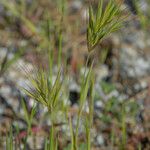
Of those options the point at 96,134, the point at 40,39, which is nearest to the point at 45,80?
the point at 96,134

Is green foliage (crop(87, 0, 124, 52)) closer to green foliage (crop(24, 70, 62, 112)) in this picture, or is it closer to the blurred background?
green foliage (crop(24, 70, 62, 112))

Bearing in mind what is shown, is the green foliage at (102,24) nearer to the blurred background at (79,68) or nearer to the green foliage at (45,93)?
the green foliage at (45,93)

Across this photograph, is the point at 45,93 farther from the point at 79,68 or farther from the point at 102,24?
the point at 79,68

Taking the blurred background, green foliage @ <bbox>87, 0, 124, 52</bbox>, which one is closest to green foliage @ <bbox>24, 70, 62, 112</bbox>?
green foliage @ <bbox>87, 0, 124, 52</bbox>

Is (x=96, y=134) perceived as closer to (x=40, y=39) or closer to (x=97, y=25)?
(x=40, y=39)

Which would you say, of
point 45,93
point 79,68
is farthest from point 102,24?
point 79,68

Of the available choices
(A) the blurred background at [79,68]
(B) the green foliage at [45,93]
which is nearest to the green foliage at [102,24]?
(B) the green foliage at [45,93]

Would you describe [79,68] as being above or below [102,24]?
above
